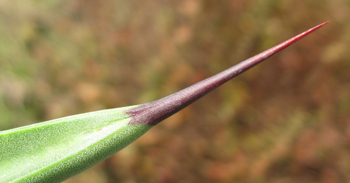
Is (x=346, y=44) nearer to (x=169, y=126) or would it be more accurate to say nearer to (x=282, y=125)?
(x=282, y=125)

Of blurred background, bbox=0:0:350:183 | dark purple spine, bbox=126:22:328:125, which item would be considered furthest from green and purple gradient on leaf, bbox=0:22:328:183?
blurred background, bbox=0:0:350:183

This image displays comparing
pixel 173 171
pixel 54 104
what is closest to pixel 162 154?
pixel 173 171

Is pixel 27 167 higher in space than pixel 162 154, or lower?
higher

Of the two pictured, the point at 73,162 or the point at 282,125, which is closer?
the point at 73,162

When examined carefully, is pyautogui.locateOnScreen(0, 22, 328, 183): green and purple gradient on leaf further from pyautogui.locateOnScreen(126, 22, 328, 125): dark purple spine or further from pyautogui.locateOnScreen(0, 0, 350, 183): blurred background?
pyautogui.locateOnScreen(0, 0, 350, 183): blurred background

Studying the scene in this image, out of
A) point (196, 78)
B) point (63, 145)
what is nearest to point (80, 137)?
point (63, 145)

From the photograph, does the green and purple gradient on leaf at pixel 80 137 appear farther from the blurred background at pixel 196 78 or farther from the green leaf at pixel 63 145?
the blurred background at pixel 196 78

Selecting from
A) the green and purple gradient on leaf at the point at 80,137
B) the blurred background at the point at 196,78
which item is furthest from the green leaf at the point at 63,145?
the blurred background at the point at 196,78
